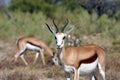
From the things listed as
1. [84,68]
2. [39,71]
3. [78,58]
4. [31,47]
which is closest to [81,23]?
[31,47]

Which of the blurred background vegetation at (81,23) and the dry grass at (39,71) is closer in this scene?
the dry grass at (39,71)

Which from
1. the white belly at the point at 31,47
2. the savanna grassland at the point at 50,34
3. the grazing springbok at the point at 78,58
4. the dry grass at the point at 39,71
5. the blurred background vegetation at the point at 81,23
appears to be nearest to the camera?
the grazing springbok at the point at 78,58

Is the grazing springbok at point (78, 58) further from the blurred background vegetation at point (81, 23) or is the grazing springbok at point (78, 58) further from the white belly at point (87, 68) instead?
the blurred background vegetation at point (81, 23)

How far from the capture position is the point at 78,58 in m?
10.2

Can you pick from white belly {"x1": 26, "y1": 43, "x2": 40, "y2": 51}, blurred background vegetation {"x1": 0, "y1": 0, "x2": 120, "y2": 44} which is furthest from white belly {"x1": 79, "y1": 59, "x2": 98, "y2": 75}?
blurred background vegetation {"x1": 0, "y1": 0, "x2": 120, "y2": 44}

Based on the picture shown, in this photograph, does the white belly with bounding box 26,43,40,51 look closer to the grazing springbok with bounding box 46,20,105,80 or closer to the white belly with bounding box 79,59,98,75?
the grazing springbok with bounding box 46,20,105,80

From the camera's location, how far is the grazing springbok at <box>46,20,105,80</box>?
1005cm

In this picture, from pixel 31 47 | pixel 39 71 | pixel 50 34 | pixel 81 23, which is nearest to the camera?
pixel 39 71

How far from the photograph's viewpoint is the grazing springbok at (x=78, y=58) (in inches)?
396

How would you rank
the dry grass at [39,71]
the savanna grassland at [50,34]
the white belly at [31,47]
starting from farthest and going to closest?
the white belly at [31,47]
the savanna grassland at [50,34]
the dry grass at [39,71]

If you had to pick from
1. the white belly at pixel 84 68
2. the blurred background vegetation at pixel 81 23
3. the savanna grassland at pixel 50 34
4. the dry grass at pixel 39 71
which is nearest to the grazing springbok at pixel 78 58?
the white belly at pixel 84 68

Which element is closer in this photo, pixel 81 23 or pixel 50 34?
pixel 50 34

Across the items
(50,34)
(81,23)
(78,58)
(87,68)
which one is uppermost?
(78,58)

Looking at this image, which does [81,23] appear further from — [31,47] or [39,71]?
[39,71]
